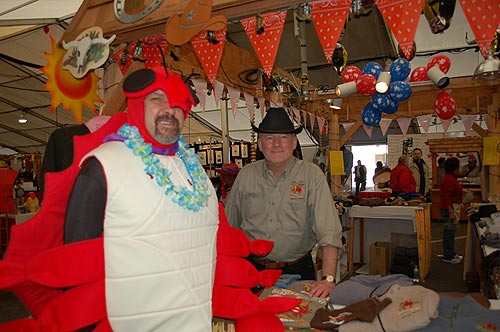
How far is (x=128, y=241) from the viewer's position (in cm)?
127

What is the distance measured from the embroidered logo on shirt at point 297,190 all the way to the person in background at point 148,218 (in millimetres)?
1144

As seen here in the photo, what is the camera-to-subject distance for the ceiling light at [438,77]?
13.6 ft

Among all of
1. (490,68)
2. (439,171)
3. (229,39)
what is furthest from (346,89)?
(439,171)

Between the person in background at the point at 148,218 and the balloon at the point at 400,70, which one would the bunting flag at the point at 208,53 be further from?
the balloon at the point at 400,70

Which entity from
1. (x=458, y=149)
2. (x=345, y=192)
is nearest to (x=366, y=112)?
(x=345, y=192)

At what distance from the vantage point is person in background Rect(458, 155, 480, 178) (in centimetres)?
1159

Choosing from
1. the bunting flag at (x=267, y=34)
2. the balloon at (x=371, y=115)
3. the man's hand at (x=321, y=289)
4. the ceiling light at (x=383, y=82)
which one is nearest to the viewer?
the man's hand at (x=321, y=289)

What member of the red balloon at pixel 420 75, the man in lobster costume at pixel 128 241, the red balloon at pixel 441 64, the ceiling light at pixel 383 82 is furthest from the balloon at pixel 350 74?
the man in lobster costume at pixel 128 241

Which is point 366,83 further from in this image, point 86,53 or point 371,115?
point 86,53

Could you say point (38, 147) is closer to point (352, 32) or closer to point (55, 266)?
point (352, 32)

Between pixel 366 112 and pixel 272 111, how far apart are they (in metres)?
2.73

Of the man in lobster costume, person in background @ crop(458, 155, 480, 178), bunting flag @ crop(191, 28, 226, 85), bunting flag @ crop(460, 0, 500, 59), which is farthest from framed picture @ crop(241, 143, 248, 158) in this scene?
person in background @ crop(458, 155, 480, 178)

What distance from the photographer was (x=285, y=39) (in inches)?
310

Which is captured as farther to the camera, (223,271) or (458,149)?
(458,149)
